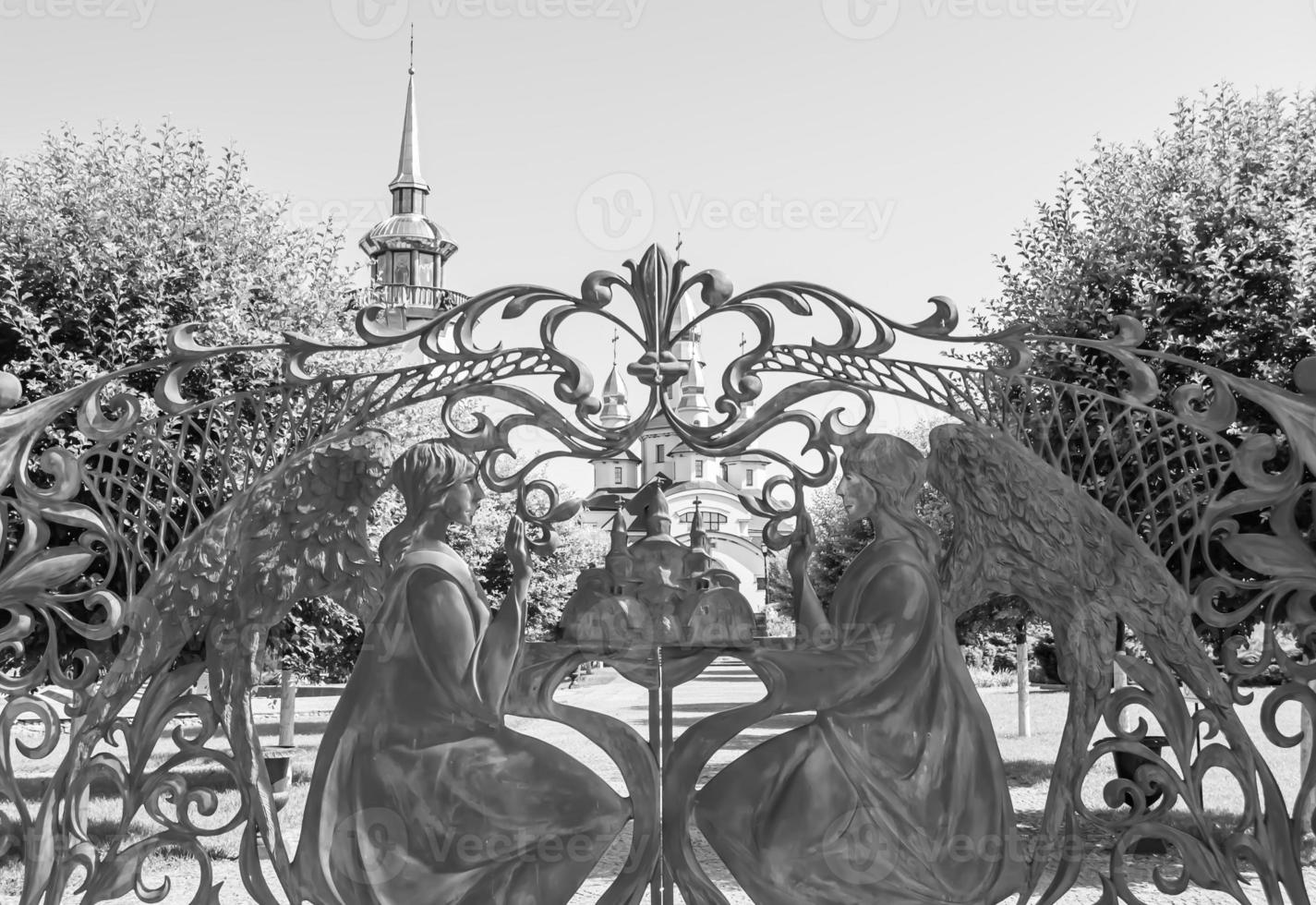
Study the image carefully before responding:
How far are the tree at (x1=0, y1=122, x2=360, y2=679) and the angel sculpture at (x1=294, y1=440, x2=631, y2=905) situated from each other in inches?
132

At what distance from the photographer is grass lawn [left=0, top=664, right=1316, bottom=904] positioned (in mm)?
7527

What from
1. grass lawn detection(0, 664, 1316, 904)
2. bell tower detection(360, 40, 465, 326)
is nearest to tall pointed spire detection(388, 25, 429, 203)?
bell tower detection(360, 40, 465, 326)

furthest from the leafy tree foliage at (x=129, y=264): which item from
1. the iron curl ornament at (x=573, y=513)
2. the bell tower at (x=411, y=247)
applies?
the bell tower at (x=411, y=247)

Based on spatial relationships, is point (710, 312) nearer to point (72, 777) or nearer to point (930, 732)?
point (930, 732)

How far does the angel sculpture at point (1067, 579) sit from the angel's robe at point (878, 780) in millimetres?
236

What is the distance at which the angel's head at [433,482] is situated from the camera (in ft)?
13.2

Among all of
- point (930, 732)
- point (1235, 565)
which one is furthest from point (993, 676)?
point (930, 732)

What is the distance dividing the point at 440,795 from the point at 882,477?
200 centimetres

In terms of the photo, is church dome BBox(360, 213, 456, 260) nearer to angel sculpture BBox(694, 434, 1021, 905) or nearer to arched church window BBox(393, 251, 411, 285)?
arched church window BBox(393, 251, 411, 285)

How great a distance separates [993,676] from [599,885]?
17413 millimetres

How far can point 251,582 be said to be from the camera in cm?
404

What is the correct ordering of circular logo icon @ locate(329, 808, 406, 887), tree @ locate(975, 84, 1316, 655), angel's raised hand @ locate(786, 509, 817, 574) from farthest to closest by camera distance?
tree @ locate(975, 84, 1316, 655) < angel's raised hand @ locate(786, 509, 817, 574) < circular logo icon @ locate(329, 808, 406, 887)

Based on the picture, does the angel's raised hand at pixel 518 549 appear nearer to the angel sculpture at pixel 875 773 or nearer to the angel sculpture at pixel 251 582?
the angel sculpture at pixel 251 582

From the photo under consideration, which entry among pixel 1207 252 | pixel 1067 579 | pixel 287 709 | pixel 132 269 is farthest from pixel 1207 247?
pixel 287 709
